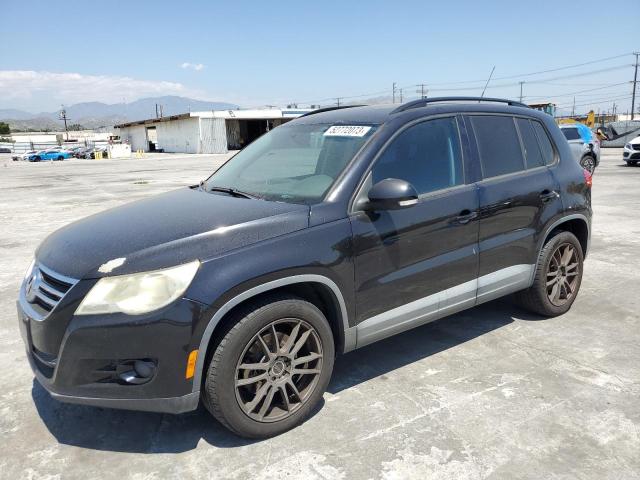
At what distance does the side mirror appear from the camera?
282cm

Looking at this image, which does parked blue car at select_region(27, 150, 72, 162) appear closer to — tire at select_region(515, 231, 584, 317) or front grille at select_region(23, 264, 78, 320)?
front grille at select_region(23, 264, 78, 320)

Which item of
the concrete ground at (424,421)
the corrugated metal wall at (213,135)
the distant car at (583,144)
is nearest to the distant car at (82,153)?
the corrugated metal wall at (213,135)

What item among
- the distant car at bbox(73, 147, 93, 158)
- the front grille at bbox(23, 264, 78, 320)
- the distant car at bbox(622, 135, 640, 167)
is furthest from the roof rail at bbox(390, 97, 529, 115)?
the distant car at bbox(73, 147, 93, 158)

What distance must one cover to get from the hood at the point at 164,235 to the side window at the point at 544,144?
2.42 m

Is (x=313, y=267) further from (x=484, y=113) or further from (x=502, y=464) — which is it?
(x=484, y=113)

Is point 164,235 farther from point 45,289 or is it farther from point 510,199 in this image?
point 510,199

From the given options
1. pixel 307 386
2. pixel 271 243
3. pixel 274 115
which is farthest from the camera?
pixel 274 115

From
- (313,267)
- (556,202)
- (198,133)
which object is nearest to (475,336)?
(556,202)

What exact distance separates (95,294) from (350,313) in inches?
55.0

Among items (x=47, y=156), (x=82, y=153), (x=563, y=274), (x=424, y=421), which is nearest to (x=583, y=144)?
(x=563, y=274)

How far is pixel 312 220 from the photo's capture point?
279 centimetres

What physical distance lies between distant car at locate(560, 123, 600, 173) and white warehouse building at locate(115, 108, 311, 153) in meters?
36.1

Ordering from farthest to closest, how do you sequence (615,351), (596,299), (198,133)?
(198,133)
(596,299)
(615,351)

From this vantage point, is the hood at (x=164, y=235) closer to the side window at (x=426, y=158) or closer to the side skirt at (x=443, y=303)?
the side window at (x=426, y=158)
